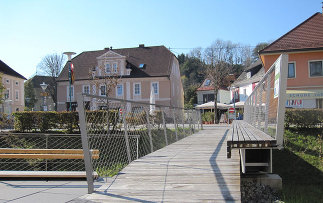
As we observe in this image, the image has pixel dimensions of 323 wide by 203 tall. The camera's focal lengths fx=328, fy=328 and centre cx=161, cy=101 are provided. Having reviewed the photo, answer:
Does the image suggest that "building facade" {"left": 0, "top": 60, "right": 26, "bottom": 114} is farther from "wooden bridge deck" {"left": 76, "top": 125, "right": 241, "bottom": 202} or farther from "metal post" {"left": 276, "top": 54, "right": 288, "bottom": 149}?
"metal post" {"left": 276, "top": 54, "right": 288, "bottom": 149}

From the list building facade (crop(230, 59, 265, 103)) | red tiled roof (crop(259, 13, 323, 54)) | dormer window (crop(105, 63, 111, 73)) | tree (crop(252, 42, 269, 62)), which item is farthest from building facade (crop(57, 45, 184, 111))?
tree (crop(252, 42, 269, 62))

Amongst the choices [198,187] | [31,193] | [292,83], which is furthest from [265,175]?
[292,83]

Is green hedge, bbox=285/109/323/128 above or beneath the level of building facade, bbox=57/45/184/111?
beneath

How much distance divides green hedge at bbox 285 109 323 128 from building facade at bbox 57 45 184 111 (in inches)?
941

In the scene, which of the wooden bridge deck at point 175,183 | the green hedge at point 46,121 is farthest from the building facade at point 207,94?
the wooden bridge deck at point 175,183

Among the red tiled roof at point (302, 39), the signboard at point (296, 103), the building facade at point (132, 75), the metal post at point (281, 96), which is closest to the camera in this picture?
the metal post at point (281, 96)

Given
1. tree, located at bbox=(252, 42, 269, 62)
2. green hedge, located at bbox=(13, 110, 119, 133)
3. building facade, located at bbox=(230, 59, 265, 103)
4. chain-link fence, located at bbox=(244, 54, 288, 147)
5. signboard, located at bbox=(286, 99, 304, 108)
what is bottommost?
green hedge, located at bbox=(13, 110, 119, 133)

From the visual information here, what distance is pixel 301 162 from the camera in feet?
46.3

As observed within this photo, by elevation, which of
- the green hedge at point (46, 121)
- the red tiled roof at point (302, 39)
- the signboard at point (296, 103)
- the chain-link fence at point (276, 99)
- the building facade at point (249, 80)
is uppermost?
the red tiled roof at point (302, 39)

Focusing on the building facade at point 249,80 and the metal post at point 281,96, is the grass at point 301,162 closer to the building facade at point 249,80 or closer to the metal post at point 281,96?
the metal post at point 281,96

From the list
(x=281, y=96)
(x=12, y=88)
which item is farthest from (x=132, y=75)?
(x=281, y=96)

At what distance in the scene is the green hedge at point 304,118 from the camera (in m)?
16.3

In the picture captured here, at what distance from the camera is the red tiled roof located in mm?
26359

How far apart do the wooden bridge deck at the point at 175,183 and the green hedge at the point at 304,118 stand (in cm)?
1179
